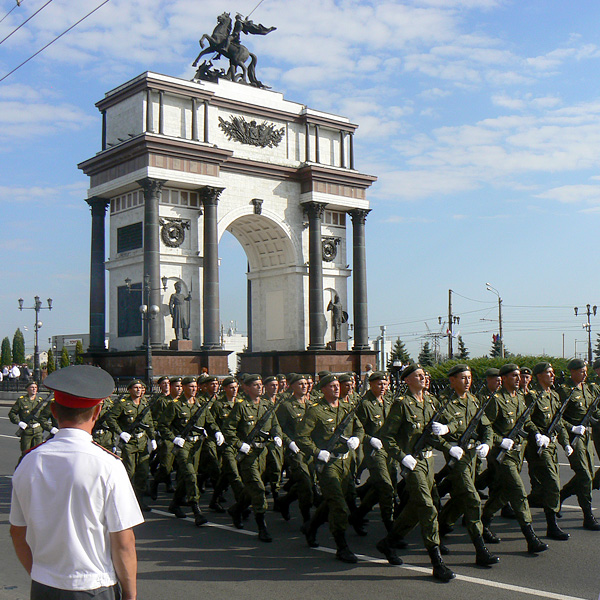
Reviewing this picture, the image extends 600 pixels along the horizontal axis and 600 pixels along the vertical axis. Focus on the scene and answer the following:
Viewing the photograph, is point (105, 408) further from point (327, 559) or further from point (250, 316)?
point (250, 316)

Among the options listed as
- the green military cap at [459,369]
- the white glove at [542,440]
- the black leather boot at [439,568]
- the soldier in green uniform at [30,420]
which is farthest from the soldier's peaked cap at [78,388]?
the soldier in green uniform at [30,420]

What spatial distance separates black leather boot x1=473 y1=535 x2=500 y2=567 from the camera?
6723 mm

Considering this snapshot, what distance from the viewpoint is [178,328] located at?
30.6m

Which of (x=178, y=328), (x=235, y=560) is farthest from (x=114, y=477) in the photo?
(x=178, y=328)

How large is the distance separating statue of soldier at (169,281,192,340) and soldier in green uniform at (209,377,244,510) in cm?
2034

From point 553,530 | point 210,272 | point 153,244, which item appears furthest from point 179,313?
point 553,530

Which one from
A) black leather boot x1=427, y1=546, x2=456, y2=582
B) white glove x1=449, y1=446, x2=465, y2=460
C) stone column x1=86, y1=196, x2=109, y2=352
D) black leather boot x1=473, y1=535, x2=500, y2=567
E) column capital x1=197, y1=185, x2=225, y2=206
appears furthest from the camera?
stone column x1=86, y1=196, x2=109, y2=352

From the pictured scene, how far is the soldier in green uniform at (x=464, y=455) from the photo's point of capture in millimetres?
6805

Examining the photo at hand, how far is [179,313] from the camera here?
30719 millimetres

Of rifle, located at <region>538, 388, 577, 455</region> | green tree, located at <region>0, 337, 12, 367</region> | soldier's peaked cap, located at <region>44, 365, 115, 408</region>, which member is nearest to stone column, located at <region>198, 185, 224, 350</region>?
rifle, located at <region>538, 388, 577, 455</region>

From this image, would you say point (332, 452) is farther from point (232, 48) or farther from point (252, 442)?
point (232, 48)

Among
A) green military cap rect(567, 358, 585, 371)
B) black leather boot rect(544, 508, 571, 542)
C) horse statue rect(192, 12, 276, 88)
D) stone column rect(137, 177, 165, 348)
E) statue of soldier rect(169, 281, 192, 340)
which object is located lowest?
black leather boot rect(544, 508, 571, 542)

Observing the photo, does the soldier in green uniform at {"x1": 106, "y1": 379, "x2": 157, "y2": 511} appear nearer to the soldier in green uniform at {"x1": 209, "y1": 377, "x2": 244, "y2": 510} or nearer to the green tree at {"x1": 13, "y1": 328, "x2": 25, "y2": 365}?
the soldier in green uniform at {"x1": 209, "y1": 377, "x2": 244, "y2": 510}

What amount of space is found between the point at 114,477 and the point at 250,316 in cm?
3459
